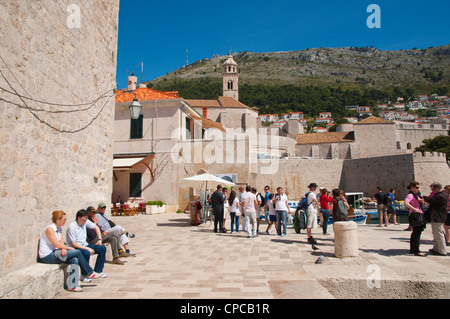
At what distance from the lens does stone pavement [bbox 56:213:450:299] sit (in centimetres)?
392

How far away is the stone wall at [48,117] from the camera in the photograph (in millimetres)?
3510

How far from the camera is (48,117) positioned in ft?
14.2

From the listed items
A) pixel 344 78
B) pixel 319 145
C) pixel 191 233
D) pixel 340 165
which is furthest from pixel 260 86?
pixel 191 233

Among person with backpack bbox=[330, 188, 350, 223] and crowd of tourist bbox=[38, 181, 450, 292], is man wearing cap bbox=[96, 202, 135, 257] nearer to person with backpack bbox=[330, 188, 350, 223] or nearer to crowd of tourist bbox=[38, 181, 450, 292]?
crowd of tourist bbox=[38, 181, 450, 292]

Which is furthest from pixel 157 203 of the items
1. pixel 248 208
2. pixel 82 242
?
pixel 82 242

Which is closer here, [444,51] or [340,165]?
[340,165]

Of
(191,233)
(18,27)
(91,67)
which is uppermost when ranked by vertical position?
(91,67)

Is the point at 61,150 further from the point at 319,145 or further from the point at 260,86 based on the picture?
the point at 260,86

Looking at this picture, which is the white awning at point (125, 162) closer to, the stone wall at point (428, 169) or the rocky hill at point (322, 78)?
the stone wall at point (428, 169)

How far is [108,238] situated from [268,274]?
3.17 meters

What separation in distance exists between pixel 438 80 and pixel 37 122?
153 metres

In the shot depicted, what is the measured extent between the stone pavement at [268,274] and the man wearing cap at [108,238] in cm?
18

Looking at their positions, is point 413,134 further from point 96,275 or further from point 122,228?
point 96,275

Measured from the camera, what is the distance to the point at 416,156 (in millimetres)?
28922
